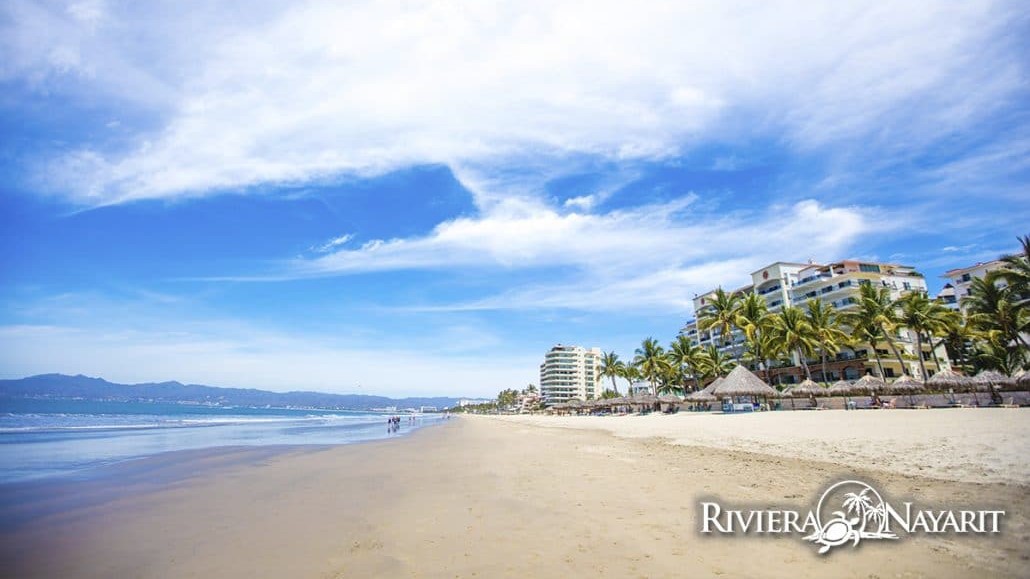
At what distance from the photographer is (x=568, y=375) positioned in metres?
157

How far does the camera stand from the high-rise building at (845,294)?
180ft

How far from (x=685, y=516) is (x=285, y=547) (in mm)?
6693

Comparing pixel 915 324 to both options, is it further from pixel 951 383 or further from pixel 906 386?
pixel 951 383

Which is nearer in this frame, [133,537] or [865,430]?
[133,537]

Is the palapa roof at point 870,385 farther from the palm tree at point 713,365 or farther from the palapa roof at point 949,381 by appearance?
the palm tree at point 713,365

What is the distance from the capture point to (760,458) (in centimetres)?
1412

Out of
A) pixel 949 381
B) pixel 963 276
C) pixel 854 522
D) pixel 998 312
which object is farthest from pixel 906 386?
pixel 963 276

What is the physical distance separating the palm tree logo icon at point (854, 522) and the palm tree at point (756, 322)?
146 ft

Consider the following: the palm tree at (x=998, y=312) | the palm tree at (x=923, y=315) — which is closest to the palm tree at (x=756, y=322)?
the palm tree at (x=923, y=315)

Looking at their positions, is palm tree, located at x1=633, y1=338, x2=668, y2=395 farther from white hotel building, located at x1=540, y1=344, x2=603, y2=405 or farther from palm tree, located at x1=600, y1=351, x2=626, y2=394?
white hotel building, located at x1=540, y1=344, x2=603, y2=405

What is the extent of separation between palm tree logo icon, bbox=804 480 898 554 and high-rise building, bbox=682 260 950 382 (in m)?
48.4

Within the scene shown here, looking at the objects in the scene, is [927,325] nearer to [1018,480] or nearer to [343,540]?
[1018,480]

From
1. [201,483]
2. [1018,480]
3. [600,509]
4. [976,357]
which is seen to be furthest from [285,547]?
[976,357]

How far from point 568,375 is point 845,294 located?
105700 mm
